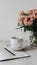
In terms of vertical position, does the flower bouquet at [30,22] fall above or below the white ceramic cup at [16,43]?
above

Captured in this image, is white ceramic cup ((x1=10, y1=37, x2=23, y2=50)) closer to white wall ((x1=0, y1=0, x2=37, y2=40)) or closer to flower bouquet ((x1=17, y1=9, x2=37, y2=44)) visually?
flower bouquet ((x1=17, y1=9, x2=37, y2=44))

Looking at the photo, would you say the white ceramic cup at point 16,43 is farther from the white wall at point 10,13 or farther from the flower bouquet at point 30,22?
the white wall at point 10,13

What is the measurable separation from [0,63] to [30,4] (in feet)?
2.76

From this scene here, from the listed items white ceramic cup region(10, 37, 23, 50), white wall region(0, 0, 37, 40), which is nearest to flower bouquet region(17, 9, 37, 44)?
white ceramic cup region(10, 37, 23, 50)

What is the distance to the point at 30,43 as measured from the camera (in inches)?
46.1

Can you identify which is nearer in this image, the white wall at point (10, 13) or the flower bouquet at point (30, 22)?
the flower bouquet at point (30, 22)

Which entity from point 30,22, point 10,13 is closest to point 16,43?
point 30,22

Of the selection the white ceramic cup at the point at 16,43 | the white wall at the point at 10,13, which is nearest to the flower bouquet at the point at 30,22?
the white ceramic cup at the point at 16,43

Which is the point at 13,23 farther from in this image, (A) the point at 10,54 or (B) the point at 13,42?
(A) the point at 10,54

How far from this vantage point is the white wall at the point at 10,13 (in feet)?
4.87

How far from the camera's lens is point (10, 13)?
59.1 inches

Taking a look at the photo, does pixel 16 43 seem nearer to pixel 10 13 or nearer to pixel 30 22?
pixel 30 22

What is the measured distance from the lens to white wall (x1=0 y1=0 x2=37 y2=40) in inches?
58.4

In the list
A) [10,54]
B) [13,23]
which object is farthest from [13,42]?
[13,23]
